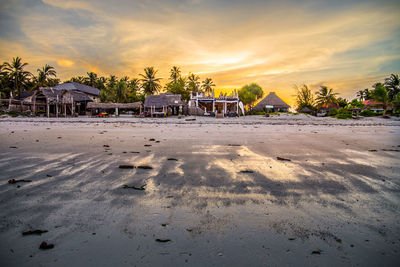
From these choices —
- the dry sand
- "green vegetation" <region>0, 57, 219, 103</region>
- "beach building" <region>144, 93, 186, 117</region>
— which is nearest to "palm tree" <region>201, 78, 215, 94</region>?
"green vegetation" <region>0, 57, 219, 103</region>

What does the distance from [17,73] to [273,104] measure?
61.4 m

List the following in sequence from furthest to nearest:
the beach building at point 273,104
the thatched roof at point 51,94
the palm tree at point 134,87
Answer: the palm tree at point 134,87
the beach building at point 273,104
the thatched roof at point 51,94

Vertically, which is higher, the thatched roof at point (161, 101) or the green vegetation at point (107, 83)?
the green vegetation at point (107, 83)

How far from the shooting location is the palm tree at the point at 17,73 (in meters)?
45.7

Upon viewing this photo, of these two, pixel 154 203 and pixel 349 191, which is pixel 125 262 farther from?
pixel 349 191

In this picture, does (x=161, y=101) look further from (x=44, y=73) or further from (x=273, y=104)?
(x=44, y=73)

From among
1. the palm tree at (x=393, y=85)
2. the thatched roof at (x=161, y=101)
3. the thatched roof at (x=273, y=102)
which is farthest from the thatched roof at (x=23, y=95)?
the palm tree at (x=393, y=85)

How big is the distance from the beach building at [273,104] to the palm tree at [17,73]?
2246 inches

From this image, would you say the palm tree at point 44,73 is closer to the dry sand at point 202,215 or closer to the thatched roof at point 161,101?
the thatched roof at point 161,101

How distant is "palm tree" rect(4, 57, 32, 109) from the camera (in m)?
45.7

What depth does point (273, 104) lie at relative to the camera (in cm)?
4369

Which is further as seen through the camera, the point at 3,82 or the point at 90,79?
the point at 90,79

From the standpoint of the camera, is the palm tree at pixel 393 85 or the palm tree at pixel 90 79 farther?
the palm tree at pixel 90 79

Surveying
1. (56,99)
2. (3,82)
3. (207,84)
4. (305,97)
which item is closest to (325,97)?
(305,97)
